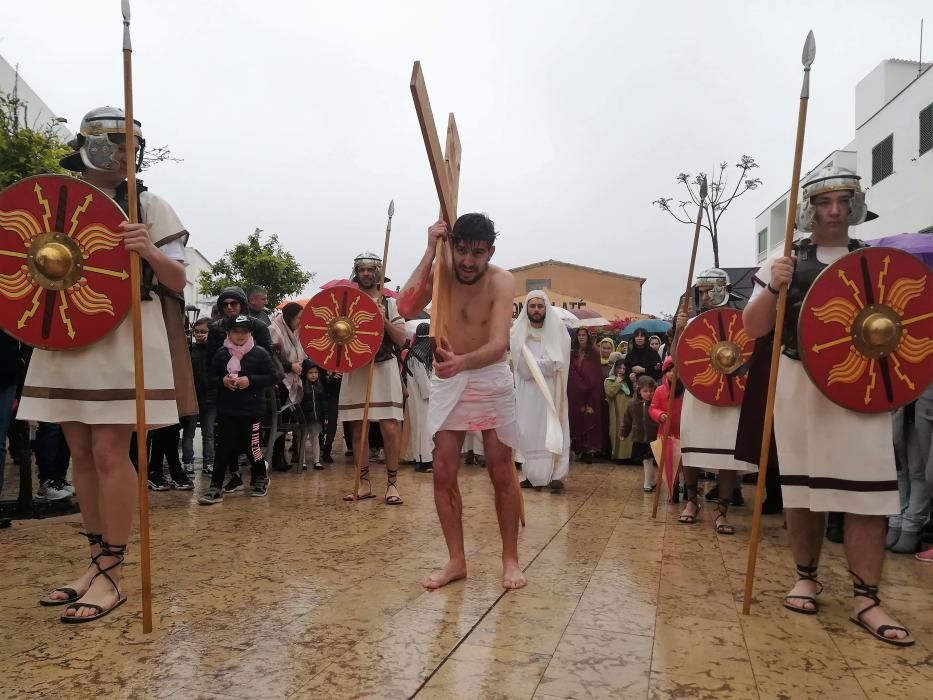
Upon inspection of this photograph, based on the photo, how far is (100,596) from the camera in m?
2.86

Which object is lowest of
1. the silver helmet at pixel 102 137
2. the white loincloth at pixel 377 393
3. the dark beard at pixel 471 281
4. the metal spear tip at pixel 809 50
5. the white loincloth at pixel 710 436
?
the white loincloth at pixel 710 436

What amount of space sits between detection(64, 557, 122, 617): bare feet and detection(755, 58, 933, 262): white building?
55.9 ft

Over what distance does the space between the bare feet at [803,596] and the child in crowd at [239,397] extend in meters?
4.11

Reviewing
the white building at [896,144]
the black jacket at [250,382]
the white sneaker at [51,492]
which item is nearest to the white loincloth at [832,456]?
the black jacket at [250,382]

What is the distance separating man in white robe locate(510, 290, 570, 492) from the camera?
22.4 ft

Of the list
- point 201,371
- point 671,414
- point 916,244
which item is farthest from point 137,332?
point 916,244

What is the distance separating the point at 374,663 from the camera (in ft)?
7.79

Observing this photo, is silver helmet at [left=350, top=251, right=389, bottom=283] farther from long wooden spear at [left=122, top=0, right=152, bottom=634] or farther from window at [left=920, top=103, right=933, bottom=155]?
window at [left=920, top=103, right=933, bottom=155]

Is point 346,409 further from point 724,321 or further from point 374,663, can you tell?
point 374,663

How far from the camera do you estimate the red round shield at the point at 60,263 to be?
281 centimetres

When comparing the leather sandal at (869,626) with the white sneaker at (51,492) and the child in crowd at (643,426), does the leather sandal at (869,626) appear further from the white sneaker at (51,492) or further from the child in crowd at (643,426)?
the white sneaker at (51,492)

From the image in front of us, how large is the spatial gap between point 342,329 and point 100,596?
3.03 metres

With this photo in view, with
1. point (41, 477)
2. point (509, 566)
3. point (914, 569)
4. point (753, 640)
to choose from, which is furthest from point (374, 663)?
point (41, 477)

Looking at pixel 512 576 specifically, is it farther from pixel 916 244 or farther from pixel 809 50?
pixel 916 244
